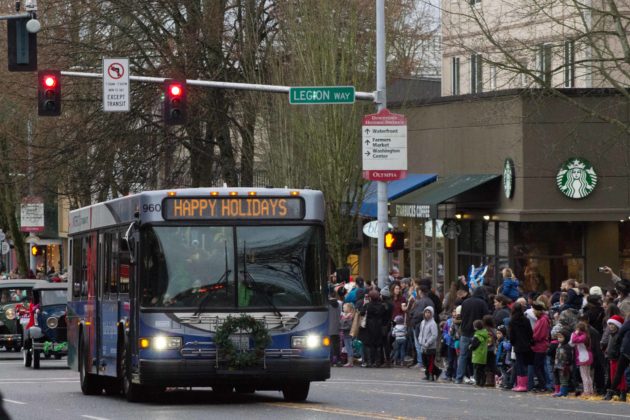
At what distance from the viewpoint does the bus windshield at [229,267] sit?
1808 cm

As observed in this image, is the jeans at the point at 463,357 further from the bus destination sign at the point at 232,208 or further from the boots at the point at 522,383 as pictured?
the bus destination sign at the point at 232,208

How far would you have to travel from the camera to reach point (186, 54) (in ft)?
137

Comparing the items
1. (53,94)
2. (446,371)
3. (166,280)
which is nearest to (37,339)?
(53,94)

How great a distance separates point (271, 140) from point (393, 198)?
3.61 m

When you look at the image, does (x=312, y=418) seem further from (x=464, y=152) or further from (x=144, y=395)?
(x=464, y=152)

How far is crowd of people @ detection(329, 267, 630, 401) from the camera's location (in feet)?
73.7

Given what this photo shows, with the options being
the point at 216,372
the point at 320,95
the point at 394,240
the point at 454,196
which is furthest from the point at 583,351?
the point at 454,196

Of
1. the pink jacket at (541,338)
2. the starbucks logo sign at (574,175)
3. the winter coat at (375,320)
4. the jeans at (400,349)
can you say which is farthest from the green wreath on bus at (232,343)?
the starbucks logo sign at (574,175)

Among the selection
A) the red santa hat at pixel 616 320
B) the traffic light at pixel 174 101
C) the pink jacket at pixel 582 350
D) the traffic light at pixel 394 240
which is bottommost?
the pink jacket at pixel 582 350

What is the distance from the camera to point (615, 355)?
21.5 m

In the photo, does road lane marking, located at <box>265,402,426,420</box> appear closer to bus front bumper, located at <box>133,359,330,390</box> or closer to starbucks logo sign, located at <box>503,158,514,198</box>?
bus front bumper, located at <box>133,359,330,390</box>

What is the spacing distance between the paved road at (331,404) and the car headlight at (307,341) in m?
0.74

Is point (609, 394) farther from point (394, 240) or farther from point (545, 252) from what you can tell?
point (545, 252)

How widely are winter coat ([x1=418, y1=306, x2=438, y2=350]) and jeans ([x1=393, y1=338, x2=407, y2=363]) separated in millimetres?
3653
